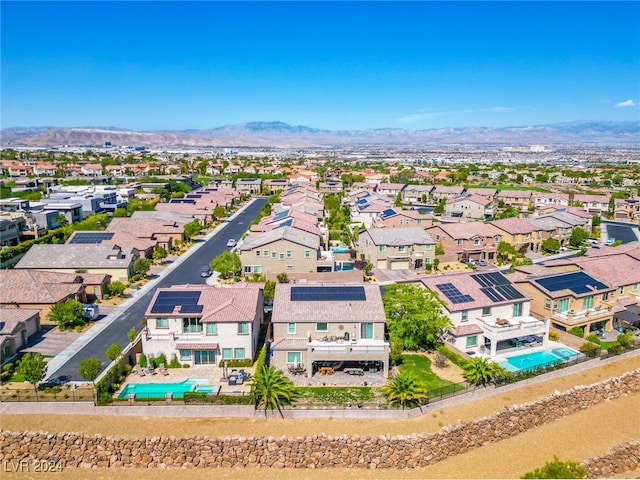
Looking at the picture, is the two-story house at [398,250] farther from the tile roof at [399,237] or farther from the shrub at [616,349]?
the shrub at [616,349]

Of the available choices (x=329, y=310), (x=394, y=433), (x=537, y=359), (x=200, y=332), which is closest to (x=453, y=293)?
(x=537, y=359)

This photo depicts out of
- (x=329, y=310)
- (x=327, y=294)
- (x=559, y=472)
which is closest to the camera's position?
(x=559, y=472)

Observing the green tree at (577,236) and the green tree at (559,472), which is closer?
the green tree at (559,472)

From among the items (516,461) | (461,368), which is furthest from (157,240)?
(516,461)

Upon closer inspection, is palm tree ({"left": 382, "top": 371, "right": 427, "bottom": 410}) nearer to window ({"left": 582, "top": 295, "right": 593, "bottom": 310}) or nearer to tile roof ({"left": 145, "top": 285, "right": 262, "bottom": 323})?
tile roof ({"left": 145, "top": 285, "right": 262, "bottom": 323})

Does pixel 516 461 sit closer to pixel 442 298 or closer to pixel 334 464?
pixel 334 464

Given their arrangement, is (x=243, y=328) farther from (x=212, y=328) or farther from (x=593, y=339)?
(x=593, y=339)

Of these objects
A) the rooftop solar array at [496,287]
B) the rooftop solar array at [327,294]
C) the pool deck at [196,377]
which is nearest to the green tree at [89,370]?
the pool deck at [196,377]
